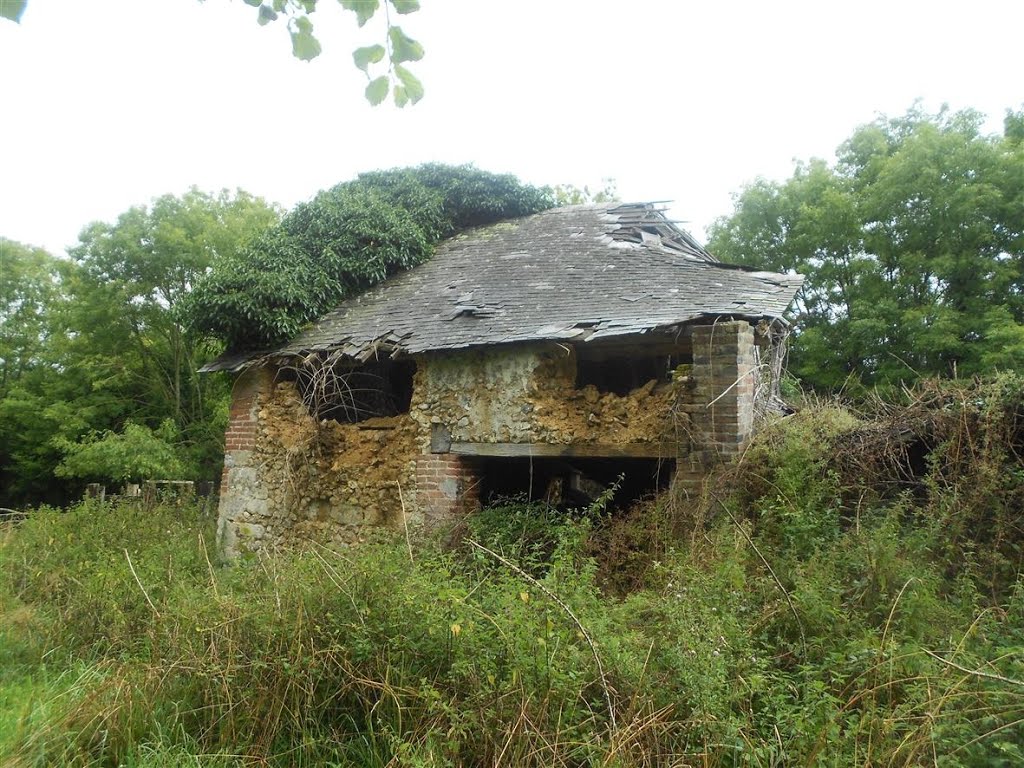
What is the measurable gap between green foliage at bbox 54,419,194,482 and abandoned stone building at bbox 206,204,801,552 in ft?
42.6

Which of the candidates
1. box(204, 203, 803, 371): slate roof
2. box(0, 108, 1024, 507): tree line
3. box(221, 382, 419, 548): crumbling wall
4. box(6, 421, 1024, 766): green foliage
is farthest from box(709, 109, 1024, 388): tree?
box(6, 421, 1024, 766): green foliage

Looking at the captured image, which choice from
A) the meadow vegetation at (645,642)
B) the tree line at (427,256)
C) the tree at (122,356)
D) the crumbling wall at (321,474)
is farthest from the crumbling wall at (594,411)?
the tree at (122,356)

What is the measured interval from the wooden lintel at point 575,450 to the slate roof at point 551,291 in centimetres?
115

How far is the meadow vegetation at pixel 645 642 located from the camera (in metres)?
3.84

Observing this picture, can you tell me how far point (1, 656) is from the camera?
647 cm

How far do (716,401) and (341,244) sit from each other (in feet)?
22.4

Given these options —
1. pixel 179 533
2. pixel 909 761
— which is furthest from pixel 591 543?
pixel 179 533

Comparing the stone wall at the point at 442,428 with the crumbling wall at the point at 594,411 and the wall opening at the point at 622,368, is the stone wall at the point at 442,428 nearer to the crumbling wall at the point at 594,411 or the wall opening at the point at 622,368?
the crumbling wall at the point at 594,411

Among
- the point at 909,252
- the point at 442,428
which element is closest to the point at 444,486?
the point at 442,428

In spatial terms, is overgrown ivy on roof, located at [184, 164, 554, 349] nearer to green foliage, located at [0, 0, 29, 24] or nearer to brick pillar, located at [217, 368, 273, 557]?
brick pillar, located at [217, 368, 273, 557]

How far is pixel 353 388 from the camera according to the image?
10.4m

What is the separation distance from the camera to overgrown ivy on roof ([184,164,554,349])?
10.3 m

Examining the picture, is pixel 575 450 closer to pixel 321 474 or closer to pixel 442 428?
pixel 442 428

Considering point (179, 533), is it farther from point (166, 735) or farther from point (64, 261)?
point (64, 261)
